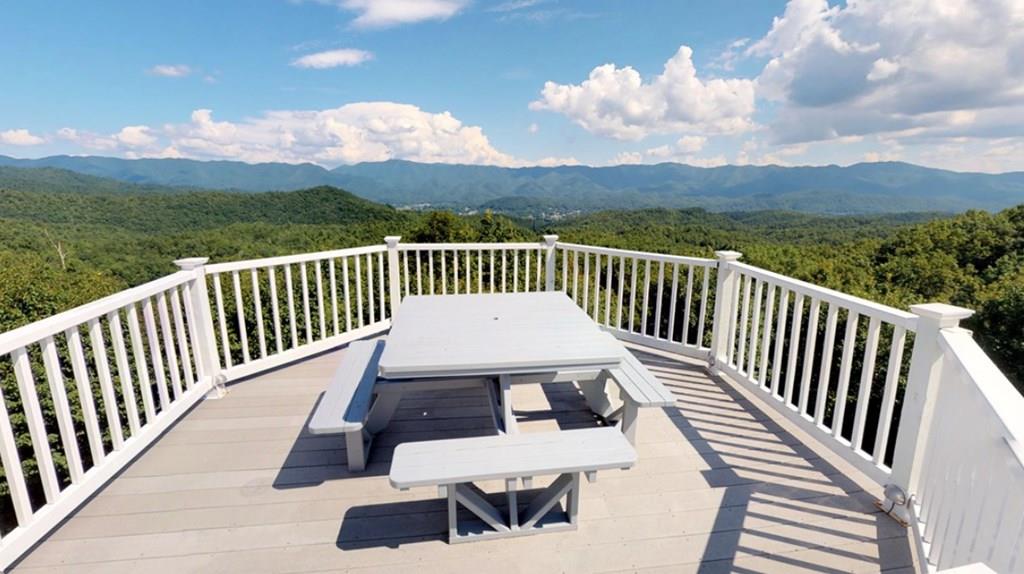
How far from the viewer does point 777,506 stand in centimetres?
198

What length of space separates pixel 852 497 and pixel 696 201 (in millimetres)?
165718

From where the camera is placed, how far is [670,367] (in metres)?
3.63

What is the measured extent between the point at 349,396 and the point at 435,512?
2.32ft

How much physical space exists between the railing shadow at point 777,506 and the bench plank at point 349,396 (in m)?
1.56

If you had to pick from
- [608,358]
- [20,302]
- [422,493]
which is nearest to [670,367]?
[608,358]

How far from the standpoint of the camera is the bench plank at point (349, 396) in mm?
1955

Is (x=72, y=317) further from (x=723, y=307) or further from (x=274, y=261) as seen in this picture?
(x=723, y=307)

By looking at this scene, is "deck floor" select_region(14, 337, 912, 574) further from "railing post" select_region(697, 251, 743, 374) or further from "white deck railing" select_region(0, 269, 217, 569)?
"railing post" select_region(697, 251, 743, 374)

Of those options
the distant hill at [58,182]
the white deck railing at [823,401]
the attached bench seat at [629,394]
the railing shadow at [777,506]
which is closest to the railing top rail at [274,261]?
the white deck railing at [823,401]

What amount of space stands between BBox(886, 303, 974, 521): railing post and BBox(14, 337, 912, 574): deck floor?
193mm

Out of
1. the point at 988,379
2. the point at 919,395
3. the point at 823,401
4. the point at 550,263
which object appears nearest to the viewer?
the point at 988,379

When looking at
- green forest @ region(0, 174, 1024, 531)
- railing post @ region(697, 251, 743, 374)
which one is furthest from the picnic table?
green forest @ region(0, 174, 1024, 531)

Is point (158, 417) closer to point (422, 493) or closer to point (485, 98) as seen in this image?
point (422, 493)

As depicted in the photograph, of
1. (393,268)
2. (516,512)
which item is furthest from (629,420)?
(393,268)
